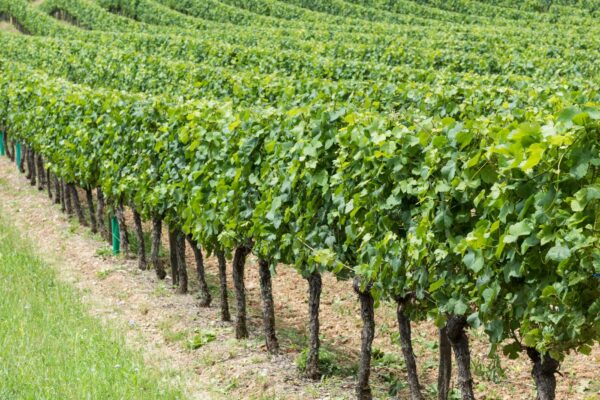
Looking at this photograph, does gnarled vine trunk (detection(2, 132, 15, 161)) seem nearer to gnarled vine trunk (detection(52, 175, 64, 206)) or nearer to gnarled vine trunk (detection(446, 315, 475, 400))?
gnarled vine trunk (detection(52, 175, 64, 206))

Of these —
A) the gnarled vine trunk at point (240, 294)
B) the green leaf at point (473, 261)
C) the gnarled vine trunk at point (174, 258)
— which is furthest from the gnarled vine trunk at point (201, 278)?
the green leaf at point (473, 261)

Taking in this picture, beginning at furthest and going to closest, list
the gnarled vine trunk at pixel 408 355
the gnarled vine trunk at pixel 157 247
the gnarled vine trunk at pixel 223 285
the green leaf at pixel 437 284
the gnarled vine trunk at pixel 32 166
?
the gnarled vine trunk at pixel 32 166 → the gnarled vine trunk at pixel 157 247 → the gnarled vine trunk at pixel 223 285 → the gnarled vine trunk at pixel 408 355 → the green leaf at pixel 437 284

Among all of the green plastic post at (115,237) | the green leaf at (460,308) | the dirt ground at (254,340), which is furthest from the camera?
the green plastic post at (115,237)

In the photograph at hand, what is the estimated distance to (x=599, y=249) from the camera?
17.7 feet

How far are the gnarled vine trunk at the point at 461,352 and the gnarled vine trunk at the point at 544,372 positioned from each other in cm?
68

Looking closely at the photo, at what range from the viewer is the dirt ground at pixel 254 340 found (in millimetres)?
8766

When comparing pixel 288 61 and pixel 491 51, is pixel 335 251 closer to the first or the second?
pixel 288 61

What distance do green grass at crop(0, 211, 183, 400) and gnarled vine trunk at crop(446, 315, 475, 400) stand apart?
2780mm

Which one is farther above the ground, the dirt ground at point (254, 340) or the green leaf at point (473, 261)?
the green leaf at point (473, 261)

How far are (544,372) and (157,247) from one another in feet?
24.2

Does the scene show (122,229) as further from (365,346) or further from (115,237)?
(365,346)

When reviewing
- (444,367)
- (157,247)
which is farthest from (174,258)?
(444,367)

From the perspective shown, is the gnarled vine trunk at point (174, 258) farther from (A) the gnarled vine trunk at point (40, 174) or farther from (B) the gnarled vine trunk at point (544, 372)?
(A) the gnarled vine trunk at point (40, 174)

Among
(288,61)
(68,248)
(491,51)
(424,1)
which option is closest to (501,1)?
(424,1)
